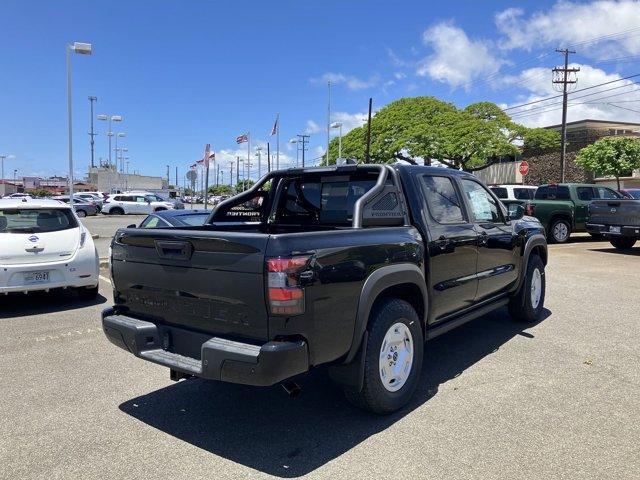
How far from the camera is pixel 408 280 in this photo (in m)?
3.88

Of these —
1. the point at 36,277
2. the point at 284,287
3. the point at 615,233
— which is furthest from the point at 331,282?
the point at 615,233

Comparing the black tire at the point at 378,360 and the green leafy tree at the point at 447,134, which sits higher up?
the green leafy tree at the point at 447,134

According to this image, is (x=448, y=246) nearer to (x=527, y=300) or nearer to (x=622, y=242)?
(x=527, y=300)

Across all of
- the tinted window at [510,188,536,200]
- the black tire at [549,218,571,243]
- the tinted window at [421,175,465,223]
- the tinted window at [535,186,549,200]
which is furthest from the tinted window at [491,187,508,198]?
the tinted window at [421,175,465,223]

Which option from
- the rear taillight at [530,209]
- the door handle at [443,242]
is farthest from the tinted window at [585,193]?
the door handle at [443,242]

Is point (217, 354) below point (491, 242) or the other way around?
below

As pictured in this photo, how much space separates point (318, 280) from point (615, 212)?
42.0ft

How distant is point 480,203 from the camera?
17.9 feet

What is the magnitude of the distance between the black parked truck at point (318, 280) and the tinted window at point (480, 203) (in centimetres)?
3

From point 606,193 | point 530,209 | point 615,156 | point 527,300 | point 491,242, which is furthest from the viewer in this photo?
point 615,156

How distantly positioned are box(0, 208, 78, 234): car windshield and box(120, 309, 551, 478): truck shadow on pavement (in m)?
4.12

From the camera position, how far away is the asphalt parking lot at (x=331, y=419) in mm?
3135

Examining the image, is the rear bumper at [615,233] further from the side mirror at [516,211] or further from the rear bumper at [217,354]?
the rear bumper at [217,354]

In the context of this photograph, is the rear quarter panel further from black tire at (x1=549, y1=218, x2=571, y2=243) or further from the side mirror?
black tire at (x1=549, y1=218, x2=571, y2=243)
